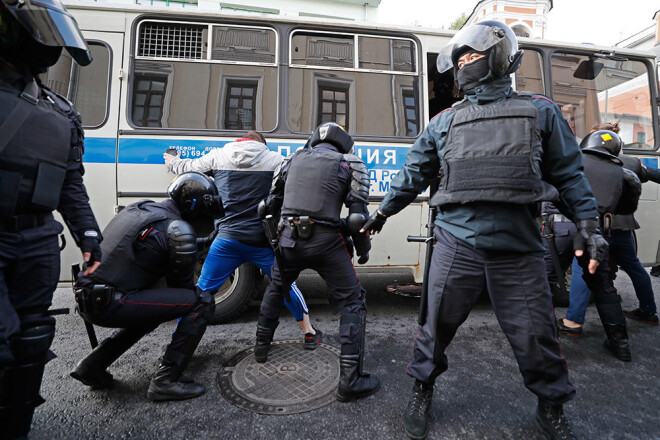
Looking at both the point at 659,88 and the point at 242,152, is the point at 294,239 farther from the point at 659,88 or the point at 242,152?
the point at 659,88

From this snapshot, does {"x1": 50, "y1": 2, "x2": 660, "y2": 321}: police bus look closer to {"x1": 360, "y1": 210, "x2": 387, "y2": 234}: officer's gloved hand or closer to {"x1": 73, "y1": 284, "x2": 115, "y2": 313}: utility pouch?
{"x1": 360, "y1": 210, "x2": 387, "y2": 234}: officer's gloved hand

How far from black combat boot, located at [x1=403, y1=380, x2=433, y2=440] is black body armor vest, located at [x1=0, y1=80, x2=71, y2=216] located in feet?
6.78

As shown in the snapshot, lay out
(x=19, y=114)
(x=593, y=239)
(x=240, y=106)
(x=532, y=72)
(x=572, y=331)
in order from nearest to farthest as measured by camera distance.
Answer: (x=19, y=114), (x=593, y=239), (x=572, y=331), (x=240, y=106), (x=532, y=72)

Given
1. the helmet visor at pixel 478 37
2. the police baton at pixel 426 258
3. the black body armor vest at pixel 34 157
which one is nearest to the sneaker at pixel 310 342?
the police baton at pixel 426 258

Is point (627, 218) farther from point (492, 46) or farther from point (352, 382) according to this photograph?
point (352, 382)

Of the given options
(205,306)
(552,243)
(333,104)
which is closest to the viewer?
(205,306)

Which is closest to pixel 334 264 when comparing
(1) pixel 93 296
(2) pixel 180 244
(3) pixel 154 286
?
(2) pixel 180 244

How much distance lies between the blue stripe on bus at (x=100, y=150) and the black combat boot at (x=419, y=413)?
323cm

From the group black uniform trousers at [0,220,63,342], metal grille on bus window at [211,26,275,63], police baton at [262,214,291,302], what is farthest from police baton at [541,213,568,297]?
black uniform trousers at [0,220,63,342]

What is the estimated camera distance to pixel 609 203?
2887 mm

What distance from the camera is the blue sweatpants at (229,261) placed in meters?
2.84

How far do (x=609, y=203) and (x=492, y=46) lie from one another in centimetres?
195

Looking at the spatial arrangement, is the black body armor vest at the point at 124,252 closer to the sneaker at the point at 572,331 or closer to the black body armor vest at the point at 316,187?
the black body armor vest at the point at 316,187

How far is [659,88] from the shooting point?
415 cm
